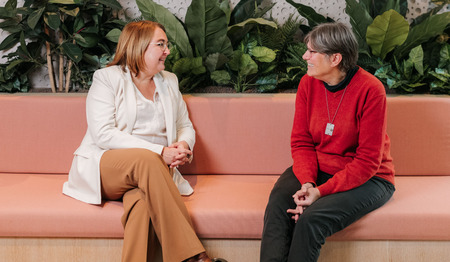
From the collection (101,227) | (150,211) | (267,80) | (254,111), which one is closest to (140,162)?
(150,211)

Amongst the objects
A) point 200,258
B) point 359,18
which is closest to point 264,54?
point 359,18

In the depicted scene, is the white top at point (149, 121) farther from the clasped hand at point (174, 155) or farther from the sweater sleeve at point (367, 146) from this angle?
the sweater sleeve at point (367, 146)

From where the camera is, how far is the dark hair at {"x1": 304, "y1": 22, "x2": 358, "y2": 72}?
2127 mm

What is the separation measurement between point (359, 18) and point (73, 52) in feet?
5.59

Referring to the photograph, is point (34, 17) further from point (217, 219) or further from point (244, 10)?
point (217, 219)

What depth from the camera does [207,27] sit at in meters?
2.78

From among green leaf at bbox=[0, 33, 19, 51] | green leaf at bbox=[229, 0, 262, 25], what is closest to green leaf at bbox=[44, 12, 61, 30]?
green leaf at bbox=[0, 33, 19, 51]

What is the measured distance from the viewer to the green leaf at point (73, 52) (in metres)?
2.89

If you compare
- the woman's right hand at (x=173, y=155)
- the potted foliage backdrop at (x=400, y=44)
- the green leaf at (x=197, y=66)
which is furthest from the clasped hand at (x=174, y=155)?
the potted foliage backdrop at (x=400, y=44)

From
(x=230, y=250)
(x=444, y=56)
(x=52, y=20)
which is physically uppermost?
(x=52, y=20)

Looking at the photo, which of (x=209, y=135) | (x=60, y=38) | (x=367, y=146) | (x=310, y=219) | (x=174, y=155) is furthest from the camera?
(x=60, y=38)

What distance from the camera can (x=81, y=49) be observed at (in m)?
3.04

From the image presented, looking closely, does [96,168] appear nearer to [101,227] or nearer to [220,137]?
[101,227]

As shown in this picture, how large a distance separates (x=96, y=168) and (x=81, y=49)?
108cm
